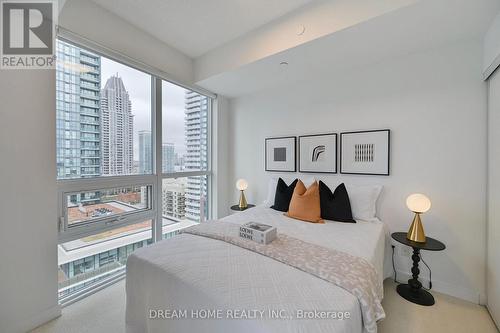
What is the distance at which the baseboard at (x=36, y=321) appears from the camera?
1519mm

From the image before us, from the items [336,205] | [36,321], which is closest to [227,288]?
[336,205]

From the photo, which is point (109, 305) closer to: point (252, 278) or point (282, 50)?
point (252, 278)

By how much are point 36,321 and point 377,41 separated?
380cm

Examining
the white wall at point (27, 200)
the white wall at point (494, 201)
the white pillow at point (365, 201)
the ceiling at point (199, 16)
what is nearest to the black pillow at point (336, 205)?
the white pillow at point (365, 201)

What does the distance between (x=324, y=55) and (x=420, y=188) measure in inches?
68.2

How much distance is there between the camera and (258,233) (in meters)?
1.60

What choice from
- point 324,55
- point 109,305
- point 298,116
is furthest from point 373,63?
point 109,305

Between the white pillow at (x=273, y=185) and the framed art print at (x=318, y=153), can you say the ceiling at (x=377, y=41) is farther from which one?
the white pillow at (x=273, y=185)

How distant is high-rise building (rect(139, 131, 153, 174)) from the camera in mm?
2566

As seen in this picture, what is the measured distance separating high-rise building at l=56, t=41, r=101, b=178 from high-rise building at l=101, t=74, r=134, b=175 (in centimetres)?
7

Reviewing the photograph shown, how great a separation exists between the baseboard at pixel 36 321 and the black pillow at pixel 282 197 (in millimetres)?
2333

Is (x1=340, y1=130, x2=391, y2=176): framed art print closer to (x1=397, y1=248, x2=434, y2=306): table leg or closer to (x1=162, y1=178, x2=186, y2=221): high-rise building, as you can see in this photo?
(x1=397, y1=248, x2=434, y2=306): table leg

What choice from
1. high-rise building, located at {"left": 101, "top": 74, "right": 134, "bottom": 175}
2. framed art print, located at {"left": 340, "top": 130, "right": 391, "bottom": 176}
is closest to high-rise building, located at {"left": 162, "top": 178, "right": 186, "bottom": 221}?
high-rise building, located at {"left": 101, "top": 74, "right": 134, "bottom": 175}

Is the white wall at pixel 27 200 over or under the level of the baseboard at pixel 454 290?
over
